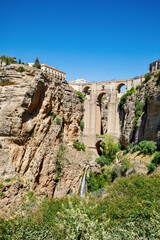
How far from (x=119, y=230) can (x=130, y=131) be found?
1806cm

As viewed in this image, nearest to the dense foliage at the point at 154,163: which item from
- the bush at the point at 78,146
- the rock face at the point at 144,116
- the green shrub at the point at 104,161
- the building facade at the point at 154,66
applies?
the rock face at the point at 144,116

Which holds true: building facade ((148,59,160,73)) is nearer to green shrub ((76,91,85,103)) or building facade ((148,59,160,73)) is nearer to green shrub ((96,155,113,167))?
green shrub ((76,91,85,103))

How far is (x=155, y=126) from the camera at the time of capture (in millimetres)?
19375

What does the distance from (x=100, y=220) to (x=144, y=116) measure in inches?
615

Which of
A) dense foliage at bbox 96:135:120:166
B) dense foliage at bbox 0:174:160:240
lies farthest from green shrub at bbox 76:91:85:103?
dense foliage at bbox 0:174:160:240

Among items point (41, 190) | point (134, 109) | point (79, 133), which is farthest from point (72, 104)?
point (41, 190)

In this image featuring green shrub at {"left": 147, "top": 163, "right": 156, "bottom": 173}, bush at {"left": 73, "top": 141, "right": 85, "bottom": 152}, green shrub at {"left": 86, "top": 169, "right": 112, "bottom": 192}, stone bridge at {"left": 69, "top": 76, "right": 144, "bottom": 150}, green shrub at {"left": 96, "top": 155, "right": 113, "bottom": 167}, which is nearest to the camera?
green shrub at {"left": 147, "top": 163, "right": 156, "bottom": 173}

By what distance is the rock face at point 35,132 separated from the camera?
20.1m

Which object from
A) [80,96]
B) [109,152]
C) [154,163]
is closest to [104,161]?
[109,152]

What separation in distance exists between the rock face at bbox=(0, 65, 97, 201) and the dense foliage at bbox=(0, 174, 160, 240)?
9.29 metres

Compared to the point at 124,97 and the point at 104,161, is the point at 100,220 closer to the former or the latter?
the point at 104,161

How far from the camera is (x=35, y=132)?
2247cm

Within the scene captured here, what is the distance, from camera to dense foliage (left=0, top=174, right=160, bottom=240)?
7.41m

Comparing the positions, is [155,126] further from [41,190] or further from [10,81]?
[10,81]
